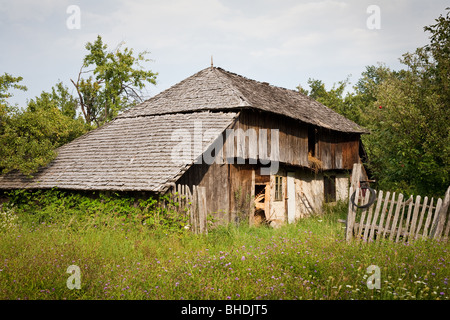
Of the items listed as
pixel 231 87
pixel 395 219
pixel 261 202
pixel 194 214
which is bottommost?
pixel 261 202

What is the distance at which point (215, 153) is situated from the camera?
1128 cm

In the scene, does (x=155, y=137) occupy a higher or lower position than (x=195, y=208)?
higher

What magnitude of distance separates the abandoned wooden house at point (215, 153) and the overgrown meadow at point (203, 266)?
219 cm

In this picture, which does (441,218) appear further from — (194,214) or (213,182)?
(213,182)

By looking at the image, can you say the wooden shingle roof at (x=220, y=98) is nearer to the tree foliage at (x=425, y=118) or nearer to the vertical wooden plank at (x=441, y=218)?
the tree foliage at (x=425, y=118)

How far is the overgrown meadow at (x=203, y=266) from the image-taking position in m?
4.79

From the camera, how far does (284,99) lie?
1677cm

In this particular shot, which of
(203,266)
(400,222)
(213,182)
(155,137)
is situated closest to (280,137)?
(213,182)

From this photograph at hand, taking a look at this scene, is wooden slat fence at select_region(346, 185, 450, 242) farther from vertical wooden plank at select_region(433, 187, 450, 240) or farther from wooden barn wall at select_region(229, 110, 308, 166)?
wooden barn wall at select_region(229, 110, 308, 166)

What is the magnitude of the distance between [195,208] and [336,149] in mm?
11527

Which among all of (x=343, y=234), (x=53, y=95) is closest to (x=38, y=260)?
(x=343, y=234)

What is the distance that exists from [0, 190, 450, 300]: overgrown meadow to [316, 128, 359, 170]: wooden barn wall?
9258 mm

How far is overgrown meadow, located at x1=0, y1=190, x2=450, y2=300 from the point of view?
189 inches

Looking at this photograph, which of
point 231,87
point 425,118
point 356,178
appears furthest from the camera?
point 231,87
